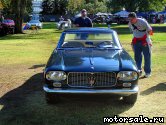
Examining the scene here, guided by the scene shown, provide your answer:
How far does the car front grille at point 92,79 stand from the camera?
6734 millimetres

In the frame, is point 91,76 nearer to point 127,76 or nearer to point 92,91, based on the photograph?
point 92,91

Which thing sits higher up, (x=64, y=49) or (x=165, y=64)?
(x=64, y=49)

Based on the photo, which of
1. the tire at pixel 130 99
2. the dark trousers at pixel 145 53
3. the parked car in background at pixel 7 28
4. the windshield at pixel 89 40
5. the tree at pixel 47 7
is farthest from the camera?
the tree at pixel 47 7

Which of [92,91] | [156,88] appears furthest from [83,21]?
[92,91]

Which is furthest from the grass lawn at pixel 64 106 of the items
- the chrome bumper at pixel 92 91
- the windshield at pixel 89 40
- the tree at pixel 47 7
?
the tree at pixel 47 7

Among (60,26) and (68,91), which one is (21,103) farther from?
(60,26)

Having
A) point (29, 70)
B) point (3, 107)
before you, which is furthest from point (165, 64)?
point (3, 107)

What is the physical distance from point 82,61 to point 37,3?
352 feet

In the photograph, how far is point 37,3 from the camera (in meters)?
112

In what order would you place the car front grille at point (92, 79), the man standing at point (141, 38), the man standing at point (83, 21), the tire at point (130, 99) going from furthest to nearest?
the man standing at point (83, 21), the man standing at point (141, 38), the tire at point (130, 99), the car front grille at point (92, 79)

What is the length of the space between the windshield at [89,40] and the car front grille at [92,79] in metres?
1.77

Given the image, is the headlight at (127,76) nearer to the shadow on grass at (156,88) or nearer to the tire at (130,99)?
the tire at (130,99)

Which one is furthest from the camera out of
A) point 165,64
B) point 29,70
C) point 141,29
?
point 165,64

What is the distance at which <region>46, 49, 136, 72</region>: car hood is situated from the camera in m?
6.81
